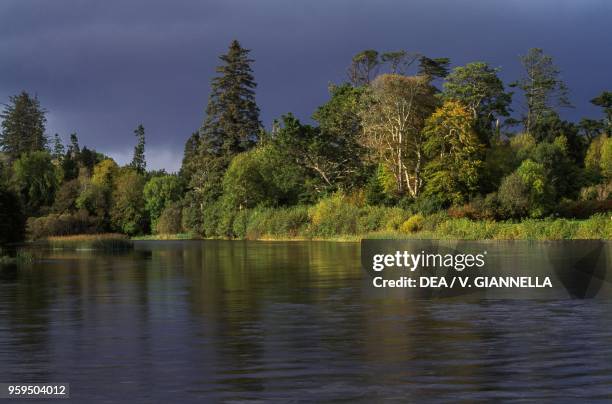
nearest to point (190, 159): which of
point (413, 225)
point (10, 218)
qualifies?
point (413, 225)

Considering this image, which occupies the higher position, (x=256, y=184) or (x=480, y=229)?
(x=256, y=184)

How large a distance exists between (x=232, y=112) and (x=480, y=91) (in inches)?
1211

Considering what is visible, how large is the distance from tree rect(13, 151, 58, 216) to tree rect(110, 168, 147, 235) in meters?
9.05

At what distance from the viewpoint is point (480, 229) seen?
62781 mm

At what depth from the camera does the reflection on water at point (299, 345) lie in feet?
36.0

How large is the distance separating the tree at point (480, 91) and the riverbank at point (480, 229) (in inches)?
958

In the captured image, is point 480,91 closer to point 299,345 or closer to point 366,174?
point 366,174

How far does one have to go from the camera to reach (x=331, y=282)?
28000mm

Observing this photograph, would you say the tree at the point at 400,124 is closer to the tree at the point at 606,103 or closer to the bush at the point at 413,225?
the bush at the point at 413,225

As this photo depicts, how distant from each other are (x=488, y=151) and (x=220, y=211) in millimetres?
32258

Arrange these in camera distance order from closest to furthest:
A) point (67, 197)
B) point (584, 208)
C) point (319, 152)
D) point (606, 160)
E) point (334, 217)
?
point (584, 208), point (334, 217), point (606, 160), point (319, 152), point (67, 197)

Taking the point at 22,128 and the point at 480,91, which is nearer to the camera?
the point at 480,91

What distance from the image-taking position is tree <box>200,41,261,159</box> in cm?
10694

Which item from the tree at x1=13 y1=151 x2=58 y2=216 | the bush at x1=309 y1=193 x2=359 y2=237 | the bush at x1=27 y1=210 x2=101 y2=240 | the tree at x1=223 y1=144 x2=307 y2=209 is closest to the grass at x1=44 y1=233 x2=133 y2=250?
the bush at x1=27 y1=210 x2=101 y2=240
